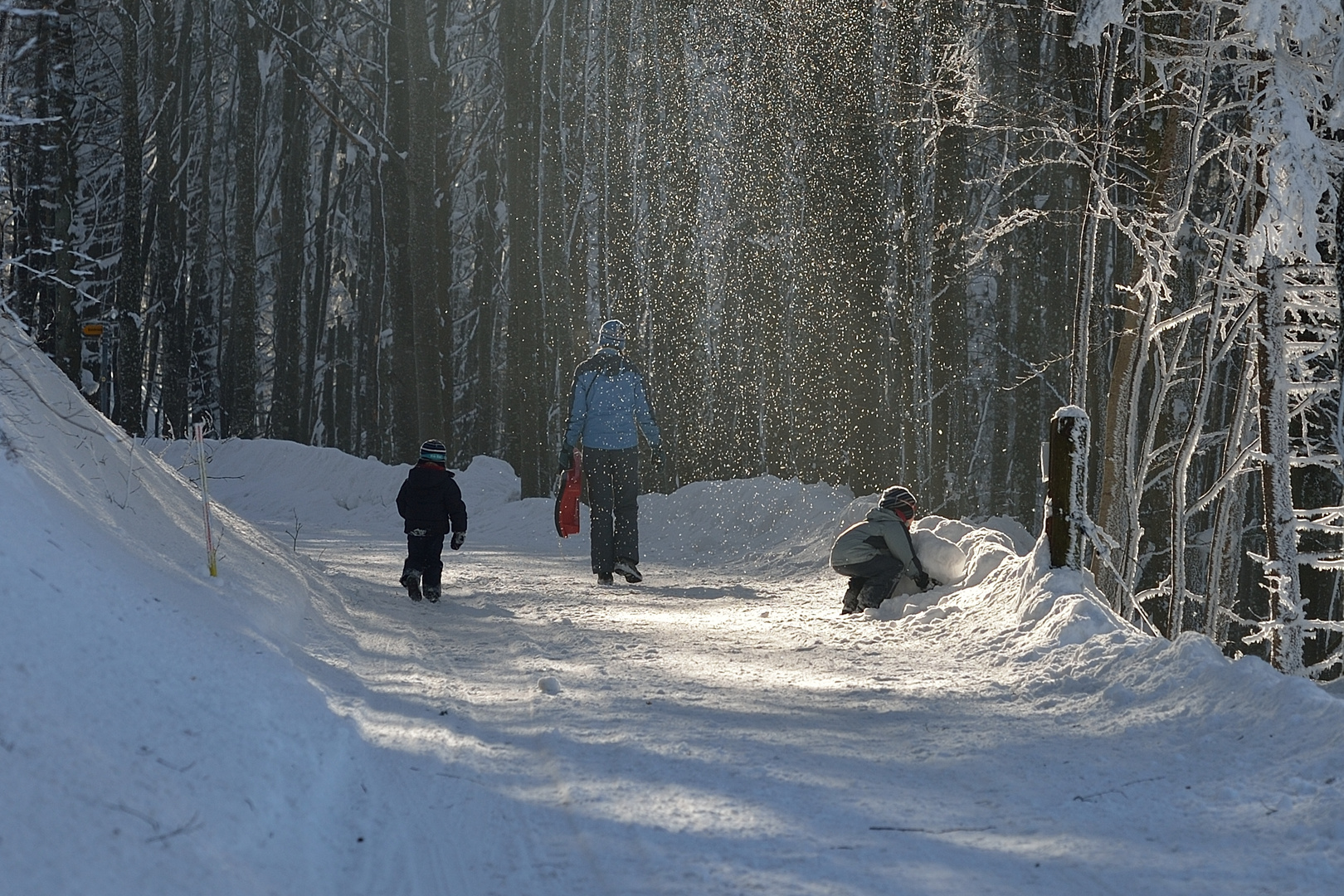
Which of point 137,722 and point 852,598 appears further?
point 852,598

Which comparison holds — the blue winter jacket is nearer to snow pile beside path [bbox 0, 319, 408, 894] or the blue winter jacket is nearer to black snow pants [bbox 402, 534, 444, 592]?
black snow pants [bbox 402, 534, 444, 592]

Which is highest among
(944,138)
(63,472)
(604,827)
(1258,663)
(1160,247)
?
(944,138)

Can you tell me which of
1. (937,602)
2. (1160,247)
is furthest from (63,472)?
(1160,247)

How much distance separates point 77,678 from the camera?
13.8ft

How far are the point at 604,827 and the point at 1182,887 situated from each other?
1714mm

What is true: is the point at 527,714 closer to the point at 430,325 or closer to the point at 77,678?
the point at 77,678

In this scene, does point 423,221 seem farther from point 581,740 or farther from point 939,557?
point 581,740

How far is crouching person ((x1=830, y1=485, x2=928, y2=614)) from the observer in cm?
895

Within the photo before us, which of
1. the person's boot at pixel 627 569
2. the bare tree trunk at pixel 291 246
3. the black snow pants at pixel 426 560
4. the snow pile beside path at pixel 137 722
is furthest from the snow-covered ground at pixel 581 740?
the bare tree trunk at pixel 291 246

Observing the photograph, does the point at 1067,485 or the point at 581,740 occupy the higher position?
the point at 1067,485

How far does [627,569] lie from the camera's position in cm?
Answer: 1073

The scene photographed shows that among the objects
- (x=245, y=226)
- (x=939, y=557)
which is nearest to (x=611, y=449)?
(x=939, y=557)

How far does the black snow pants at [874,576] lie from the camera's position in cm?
893

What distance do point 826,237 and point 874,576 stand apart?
11.6m
